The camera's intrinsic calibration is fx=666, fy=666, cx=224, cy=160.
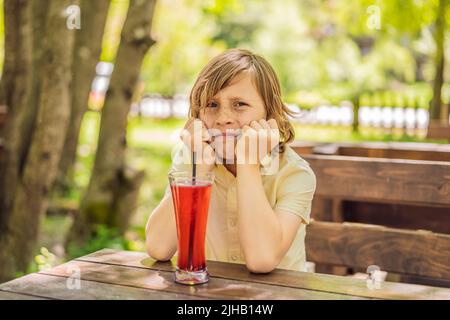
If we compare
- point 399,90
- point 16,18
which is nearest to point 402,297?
point 16,18

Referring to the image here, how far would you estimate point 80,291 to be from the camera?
1.61 meters

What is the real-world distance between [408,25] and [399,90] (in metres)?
15.7

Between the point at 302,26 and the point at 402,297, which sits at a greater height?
the point at 302,26

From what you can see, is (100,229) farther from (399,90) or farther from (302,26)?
(399,90)

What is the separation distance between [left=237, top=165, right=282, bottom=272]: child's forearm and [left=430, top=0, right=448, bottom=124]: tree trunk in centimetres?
872

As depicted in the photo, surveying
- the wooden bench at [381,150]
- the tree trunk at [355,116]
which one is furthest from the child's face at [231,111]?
the tree trunk at [355,116]

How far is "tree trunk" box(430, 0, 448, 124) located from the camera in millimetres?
9893

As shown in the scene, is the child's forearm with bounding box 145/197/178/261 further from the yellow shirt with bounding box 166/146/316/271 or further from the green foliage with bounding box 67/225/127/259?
the green foliage with bounding box 67/225/127/259

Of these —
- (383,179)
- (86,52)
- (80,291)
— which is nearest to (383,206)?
(383,179)

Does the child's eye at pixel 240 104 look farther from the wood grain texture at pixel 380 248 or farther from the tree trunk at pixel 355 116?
the tree trunk at pixel 355 116

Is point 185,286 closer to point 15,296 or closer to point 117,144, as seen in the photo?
point 15,296

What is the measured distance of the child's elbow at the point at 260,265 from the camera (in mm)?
1772

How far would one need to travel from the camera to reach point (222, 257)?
2.20m

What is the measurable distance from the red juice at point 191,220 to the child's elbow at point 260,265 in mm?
144
